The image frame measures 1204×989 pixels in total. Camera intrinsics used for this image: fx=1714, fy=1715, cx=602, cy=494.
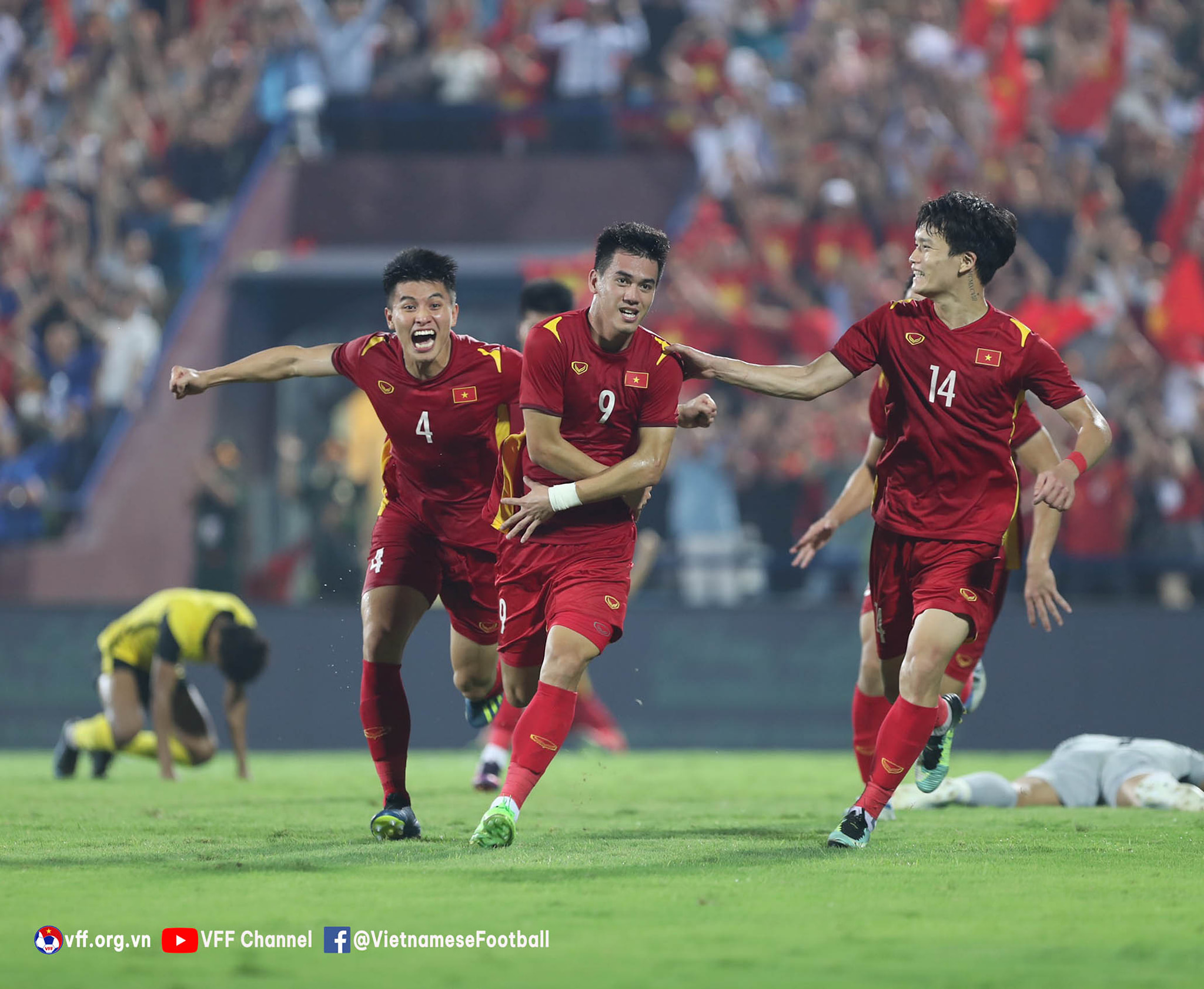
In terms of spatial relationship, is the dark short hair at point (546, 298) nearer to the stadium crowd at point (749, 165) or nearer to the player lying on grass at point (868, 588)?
the player lying on grass at point (868, 588)

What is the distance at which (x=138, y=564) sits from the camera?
1730 centimetres

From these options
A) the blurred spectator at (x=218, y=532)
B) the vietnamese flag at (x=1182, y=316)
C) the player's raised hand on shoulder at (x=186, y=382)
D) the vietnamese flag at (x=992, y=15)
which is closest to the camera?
the player's raised hand on shoulder at (x=186, y=382)

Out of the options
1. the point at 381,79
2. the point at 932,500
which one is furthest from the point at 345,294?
the point at 932,500

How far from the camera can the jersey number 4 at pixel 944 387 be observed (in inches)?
274

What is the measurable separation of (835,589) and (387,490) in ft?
25.8

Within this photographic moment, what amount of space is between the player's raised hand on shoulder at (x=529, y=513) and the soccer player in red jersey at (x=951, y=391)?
0.85 meters

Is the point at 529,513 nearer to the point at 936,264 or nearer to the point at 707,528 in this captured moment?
the point at 936,264

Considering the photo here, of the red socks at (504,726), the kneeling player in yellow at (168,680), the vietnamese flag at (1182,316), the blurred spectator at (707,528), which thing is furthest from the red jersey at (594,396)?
the vietnamese flag at (1182,316)

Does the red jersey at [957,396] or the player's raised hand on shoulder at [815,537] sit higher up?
the red jersey at [957,396]

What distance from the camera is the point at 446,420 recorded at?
7.38m

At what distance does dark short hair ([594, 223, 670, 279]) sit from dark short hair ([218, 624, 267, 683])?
5.01 m

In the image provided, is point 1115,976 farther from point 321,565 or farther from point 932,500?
point 321,565

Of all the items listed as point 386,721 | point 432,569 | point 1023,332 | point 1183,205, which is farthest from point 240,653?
point 1183,205

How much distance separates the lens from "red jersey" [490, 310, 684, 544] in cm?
685
